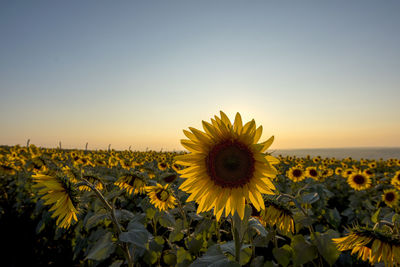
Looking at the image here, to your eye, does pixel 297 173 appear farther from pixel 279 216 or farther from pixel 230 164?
pixel 230 164

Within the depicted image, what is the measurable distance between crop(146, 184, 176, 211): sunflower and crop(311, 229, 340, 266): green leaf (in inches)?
80.7

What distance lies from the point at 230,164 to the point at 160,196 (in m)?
1.91

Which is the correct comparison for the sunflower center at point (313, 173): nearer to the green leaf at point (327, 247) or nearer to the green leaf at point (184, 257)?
the green leaf at point (327, 247)

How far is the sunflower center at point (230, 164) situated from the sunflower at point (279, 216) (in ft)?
1.49

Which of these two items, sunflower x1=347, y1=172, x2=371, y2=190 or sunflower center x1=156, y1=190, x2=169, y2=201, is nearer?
sunflower center x1=156, y1=190, x2=169, y2=201

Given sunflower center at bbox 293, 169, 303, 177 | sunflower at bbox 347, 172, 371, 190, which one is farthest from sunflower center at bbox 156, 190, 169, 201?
sunflower at bbox 347, 172, 371, 190

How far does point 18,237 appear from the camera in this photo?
6020mm

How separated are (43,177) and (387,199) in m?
8.07

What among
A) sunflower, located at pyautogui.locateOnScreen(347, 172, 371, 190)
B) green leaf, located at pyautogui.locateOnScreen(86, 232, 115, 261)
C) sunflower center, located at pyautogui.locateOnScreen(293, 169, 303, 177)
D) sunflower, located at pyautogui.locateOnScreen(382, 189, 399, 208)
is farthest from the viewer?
sunflower center, located at pyautogui.locateOnScreen(293, 169, 303, 177)

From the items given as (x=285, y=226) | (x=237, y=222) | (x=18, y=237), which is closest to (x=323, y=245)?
(x=285, y=226)

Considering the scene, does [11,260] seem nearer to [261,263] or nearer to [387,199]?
[261,263]

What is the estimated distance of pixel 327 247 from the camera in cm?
231

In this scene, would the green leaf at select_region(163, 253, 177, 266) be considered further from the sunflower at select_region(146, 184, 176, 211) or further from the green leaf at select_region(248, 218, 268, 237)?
the green leaf at select_region(248, 218, 268, 237)

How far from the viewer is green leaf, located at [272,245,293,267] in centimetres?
250
